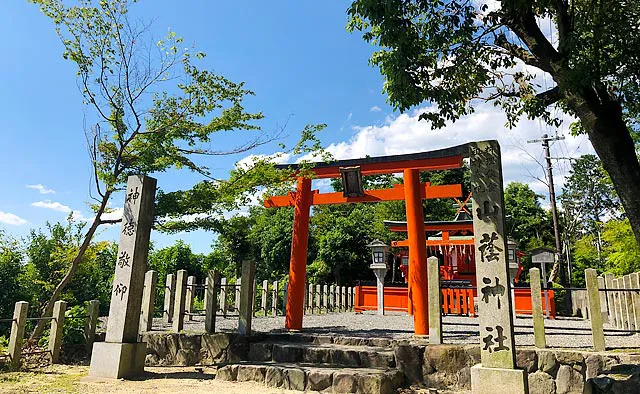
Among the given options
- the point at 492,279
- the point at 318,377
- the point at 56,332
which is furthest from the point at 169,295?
the point at 492,279

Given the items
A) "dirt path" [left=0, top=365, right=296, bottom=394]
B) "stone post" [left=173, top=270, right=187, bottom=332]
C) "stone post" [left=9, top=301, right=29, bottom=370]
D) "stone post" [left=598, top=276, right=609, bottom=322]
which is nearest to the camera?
"dirt path" [left=0, top=365, right=296, bottom=394]

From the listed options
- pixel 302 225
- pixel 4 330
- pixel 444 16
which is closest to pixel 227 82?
pixel 302 225

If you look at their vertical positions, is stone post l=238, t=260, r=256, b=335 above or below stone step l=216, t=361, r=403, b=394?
above

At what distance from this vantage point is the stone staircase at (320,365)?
19.7 feet

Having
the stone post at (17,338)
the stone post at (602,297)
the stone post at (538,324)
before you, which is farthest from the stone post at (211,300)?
the stone post at (602,297)

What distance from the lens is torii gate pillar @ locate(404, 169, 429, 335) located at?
8.08m

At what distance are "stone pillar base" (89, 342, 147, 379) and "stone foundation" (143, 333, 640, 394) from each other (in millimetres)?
1441

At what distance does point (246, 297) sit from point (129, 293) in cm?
227

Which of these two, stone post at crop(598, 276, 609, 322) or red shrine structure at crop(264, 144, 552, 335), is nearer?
red shrine structure at crop(264, 144, 552, 335)

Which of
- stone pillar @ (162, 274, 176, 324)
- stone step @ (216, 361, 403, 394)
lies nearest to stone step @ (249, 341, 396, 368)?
stone step @ (216, 361, 403, 394)

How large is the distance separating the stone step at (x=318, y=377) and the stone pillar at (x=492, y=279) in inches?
50.0

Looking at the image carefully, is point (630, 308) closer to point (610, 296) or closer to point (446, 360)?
point (610, 296)

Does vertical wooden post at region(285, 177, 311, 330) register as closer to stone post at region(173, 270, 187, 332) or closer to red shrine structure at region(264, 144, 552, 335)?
red shrine structure at region(264, 144, 552, 335)

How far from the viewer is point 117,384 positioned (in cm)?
624
